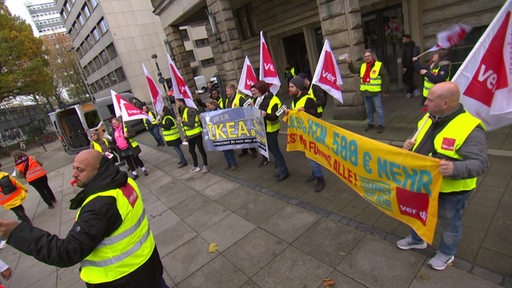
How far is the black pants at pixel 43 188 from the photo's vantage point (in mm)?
6902

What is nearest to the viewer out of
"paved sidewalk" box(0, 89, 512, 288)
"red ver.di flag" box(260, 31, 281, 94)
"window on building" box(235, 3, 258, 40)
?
"paved sidewalk" box(0, 89, 512, 288)

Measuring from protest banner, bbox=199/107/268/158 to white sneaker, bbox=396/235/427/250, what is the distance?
2.71 metres

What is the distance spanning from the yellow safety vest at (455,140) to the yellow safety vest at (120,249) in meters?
2.63

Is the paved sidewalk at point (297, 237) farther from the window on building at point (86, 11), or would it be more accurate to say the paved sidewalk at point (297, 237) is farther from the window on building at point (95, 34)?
the window on building at point (86, 11)

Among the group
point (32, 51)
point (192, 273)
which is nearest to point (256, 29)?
point (192, 273)

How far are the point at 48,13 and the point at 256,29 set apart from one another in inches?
4728

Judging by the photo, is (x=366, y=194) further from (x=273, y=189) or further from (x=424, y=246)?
(x=273, y=189)

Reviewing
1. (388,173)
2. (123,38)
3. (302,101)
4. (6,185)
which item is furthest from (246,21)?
(123,38)

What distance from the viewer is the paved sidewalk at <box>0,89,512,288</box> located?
2.97 meters

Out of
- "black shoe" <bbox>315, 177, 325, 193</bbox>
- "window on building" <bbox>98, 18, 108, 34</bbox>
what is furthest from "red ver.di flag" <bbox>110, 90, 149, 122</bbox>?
"window on building" <bbox>98, 18, 108, 34</bbox>

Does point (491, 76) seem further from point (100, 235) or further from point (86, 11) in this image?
point (86, 11)

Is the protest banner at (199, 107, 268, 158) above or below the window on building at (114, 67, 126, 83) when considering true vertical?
below

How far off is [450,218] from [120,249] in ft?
9.49

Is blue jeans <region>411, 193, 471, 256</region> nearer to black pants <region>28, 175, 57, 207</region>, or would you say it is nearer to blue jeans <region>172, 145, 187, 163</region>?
blue jeans <region>172, 145, 187, 163</region>
